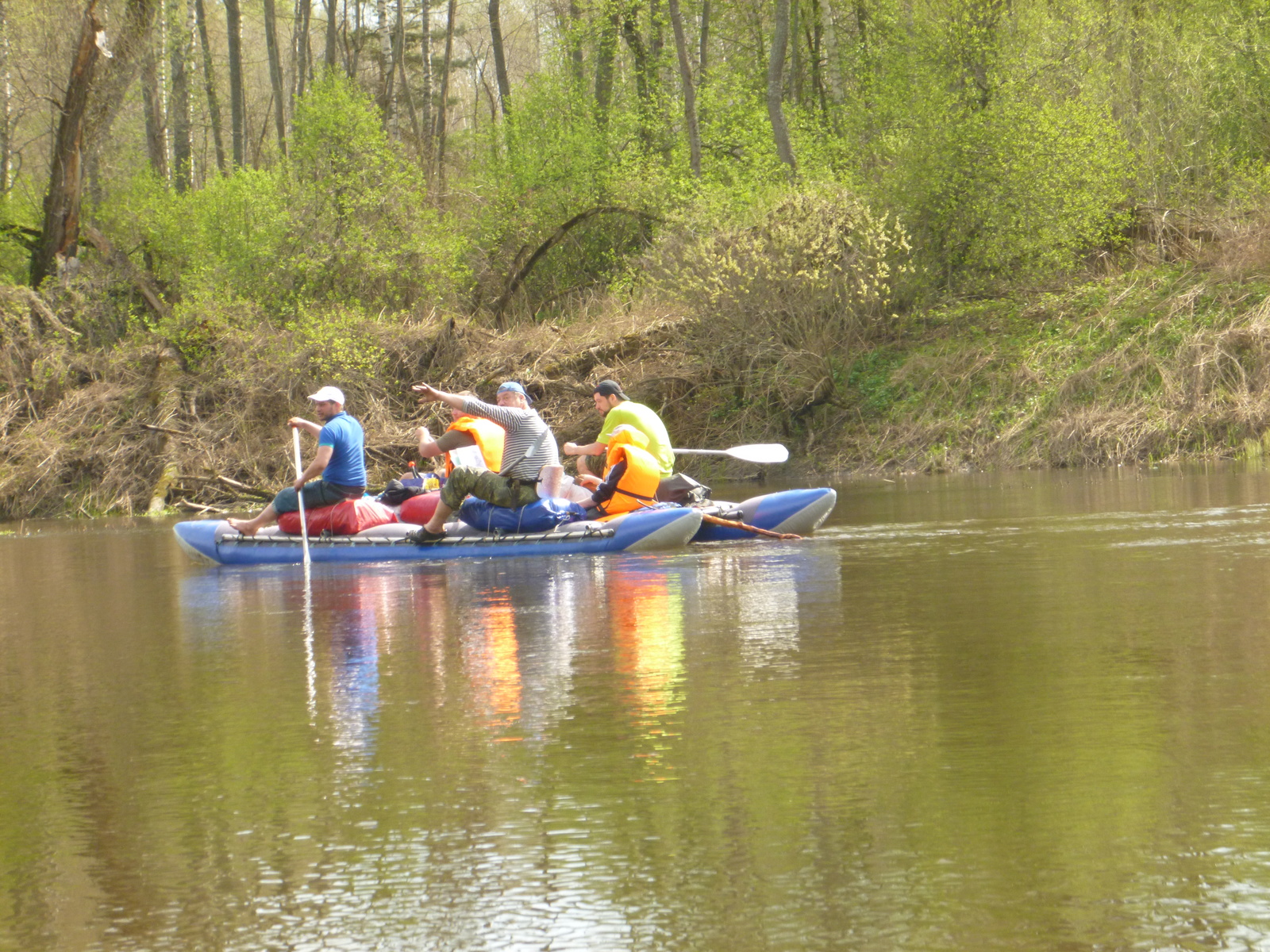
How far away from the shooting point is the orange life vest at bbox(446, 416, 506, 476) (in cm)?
1588

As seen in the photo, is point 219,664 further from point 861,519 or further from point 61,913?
point 861,519

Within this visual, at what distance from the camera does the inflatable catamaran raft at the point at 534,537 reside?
48.2 ft

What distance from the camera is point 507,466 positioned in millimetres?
15180

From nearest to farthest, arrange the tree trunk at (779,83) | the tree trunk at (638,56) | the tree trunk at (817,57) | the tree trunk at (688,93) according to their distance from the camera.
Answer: the tree trunk at (779,83) < the tree trunk at (688,93) < the tree trunk at (638,56) < the tree trunk at (817,57)

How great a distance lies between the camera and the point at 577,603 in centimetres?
1087

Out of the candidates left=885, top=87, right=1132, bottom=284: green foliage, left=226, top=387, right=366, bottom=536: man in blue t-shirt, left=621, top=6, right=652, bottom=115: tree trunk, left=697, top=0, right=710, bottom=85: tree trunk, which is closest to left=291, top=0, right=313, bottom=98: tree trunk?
left=621, top=6, right=652, bottom=115: tree trunk

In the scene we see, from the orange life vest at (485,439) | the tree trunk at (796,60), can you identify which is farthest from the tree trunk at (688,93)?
the orange life vest at (485,439)

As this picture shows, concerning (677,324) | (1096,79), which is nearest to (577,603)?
(677,324)

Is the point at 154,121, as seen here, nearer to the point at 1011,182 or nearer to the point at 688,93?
the point at 688,93

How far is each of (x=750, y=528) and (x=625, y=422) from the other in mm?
1587

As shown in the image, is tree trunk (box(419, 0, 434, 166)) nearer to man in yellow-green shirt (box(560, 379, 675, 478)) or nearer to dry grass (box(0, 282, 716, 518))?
dry grass (box(0, 282, 716, 518))

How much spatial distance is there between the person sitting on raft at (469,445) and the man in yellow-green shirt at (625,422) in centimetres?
85

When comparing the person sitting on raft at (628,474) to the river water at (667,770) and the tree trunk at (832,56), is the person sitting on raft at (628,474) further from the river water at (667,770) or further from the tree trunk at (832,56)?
the tree trunk at (832,56)

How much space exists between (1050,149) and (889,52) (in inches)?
260
